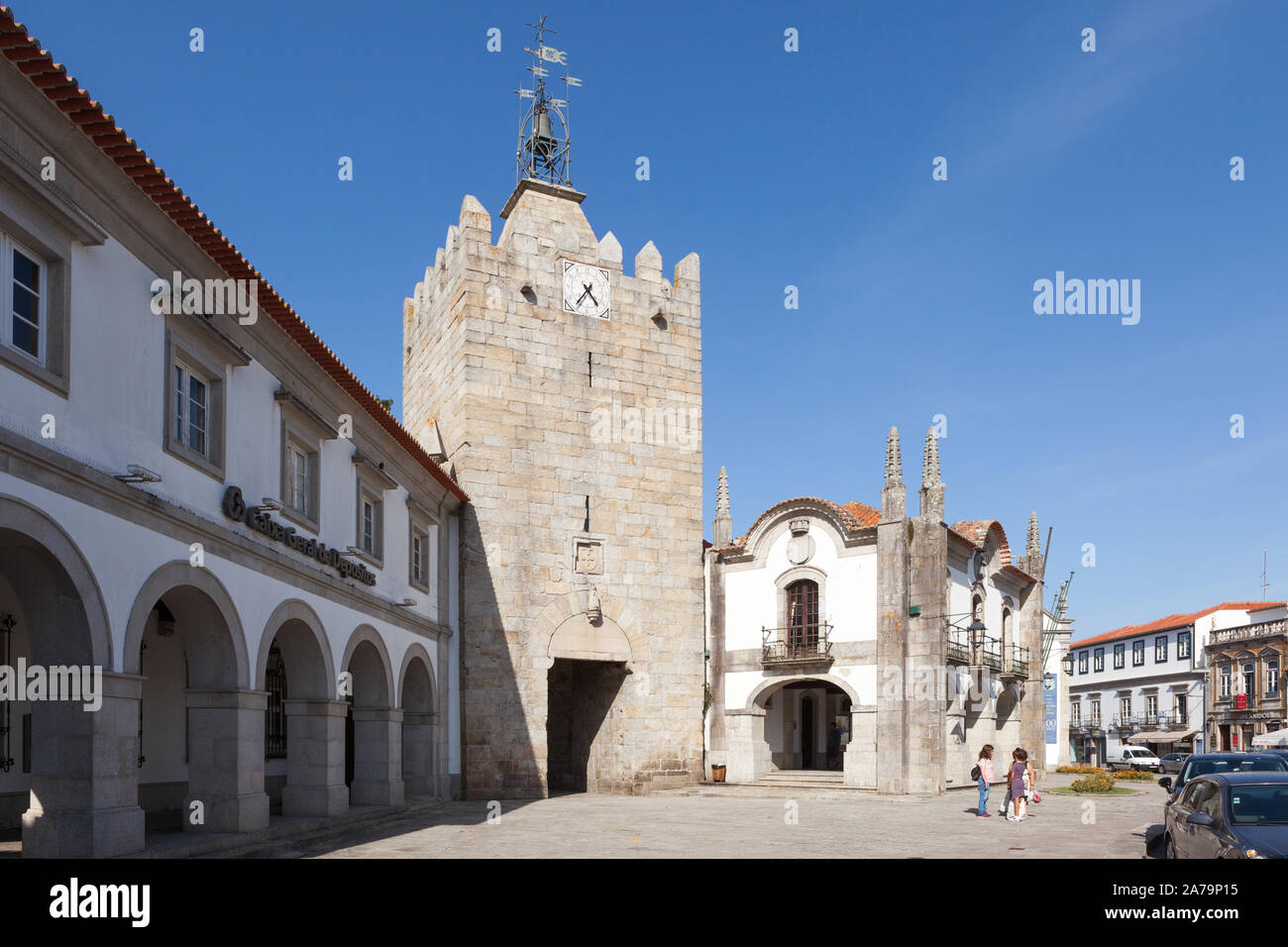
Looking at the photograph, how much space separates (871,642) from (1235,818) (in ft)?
59.2

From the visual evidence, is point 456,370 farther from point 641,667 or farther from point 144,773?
point 144,773

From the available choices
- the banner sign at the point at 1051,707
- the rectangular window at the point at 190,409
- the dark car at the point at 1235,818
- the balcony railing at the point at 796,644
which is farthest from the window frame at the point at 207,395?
the banner sign at the point at 1051,707

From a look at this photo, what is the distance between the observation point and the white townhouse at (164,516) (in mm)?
10047

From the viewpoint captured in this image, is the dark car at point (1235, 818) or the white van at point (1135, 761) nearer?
the dark car at point (1235, 818)

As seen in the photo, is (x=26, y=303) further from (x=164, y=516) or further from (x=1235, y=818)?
(x=1235, y=818)

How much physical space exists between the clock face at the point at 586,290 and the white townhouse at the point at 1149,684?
137ft

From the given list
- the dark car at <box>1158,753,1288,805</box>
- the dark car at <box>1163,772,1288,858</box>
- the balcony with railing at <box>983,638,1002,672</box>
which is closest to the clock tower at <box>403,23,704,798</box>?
the balcony with railing at <box>983,638,1002,672</box>

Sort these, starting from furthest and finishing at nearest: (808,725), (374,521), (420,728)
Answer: (808,725), (420,728), (374,521)

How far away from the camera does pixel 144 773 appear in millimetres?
17203

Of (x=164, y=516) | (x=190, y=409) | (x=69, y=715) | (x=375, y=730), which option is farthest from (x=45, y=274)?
(x=375, y=730)

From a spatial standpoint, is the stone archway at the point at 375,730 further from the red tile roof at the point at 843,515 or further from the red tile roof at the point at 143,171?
the red tile roof at the point at 843,515

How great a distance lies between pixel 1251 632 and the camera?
57438 mm

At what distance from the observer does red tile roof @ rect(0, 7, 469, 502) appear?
9.21 metres
